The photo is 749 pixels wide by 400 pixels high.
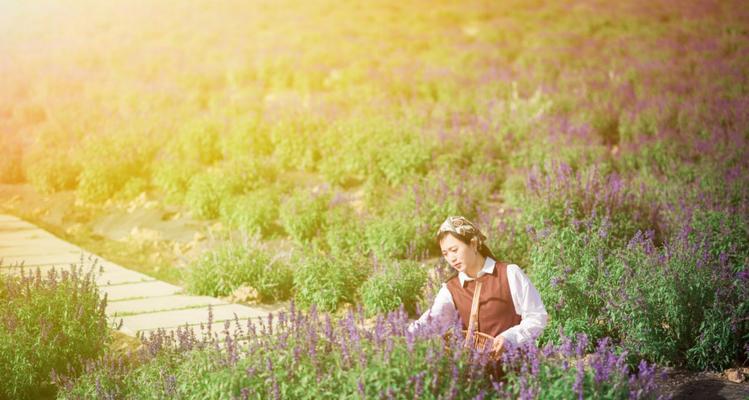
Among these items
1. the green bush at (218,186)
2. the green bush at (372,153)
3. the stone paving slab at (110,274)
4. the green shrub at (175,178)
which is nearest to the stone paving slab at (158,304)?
the stone paving slab at (110,274)

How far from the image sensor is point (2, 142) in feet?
33.5

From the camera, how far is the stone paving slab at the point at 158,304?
5490mm

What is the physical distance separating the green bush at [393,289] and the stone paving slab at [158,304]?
1.28 meters

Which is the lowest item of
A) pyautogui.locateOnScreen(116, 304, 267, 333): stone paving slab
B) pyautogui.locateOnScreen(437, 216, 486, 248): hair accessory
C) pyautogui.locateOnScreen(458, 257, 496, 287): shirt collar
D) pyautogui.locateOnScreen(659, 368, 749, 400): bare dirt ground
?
pyautogui.locateOnScreen(116, 304, 267, 333): stone paving slab

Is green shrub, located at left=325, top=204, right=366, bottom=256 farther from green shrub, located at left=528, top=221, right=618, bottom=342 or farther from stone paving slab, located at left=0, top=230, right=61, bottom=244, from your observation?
stone paving slab, located at left=0, top=230, right=61, bottom=244

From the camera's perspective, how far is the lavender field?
3.58 meters

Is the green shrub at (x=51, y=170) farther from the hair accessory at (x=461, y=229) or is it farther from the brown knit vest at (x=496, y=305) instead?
the brown knit vest at (x=496, y=305)

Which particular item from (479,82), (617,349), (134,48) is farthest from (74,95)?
(617,349)

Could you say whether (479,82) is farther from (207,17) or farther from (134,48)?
(207,17)

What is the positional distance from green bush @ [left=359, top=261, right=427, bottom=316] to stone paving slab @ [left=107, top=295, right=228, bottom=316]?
128 centimetres

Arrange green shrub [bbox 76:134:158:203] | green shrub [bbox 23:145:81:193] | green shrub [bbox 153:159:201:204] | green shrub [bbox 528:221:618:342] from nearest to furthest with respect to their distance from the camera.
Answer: green shrub [bbox 528:221:618:342], green shrub [bbox 153:159:201:204], green shrub [bbox 76:134:158:203], green shrub [bbox 23:145:81:193]

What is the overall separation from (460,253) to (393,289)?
1578 mm

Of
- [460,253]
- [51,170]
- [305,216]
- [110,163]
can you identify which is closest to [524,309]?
[460,253]

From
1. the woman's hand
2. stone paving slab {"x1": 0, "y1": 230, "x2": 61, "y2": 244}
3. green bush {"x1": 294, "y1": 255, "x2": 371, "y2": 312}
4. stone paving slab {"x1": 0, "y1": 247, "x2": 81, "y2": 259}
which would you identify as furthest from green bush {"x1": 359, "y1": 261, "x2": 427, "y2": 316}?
stone paving slab {"x1": 0, "y1": 230, "x2": 61, "y2": 244}
